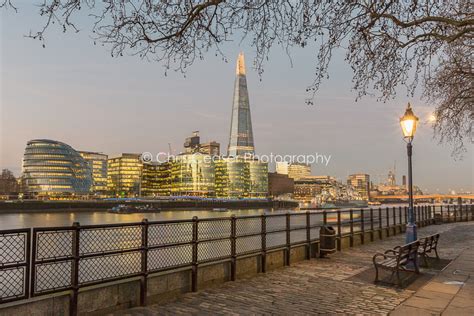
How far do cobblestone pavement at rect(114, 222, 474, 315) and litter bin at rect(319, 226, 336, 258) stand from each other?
2143 millimetres

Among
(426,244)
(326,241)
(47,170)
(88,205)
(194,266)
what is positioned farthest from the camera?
(47,170)

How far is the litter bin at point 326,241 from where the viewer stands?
14898 mm

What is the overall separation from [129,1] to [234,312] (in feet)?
20.6

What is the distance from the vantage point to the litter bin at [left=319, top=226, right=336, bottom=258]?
587 inches

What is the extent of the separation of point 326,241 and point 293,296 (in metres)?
6.28

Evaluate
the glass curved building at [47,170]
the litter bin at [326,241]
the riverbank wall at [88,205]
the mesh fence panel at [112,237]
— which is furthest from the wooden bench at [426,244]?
the glass curved building at [47,170]

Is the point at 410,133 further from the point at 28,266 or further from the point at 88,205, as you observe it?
the point at 88,205

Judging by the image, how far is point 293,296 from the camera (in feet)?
29.8

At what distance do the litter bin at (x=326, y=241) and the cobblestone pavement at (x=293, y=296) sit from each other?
84.4 inches

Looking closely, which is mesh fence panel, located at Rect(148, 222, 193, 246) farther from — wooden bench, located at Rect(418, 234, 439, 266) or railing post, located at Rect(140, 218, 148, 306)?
wooden bench, located at Rect(418, 234, 439, 266)

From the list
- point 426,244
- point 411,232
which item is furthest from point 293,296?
point 411,232

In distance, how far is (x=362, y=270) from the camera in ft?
40.3

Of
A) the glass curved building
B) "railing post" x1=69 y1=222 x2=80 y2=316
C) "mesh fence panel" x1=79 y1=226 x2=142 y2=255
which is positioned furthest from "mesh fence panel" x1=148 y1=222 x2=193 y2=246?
the glass curved building

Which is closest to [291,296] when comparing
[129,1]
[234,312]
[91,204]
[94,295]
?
[234,312]
